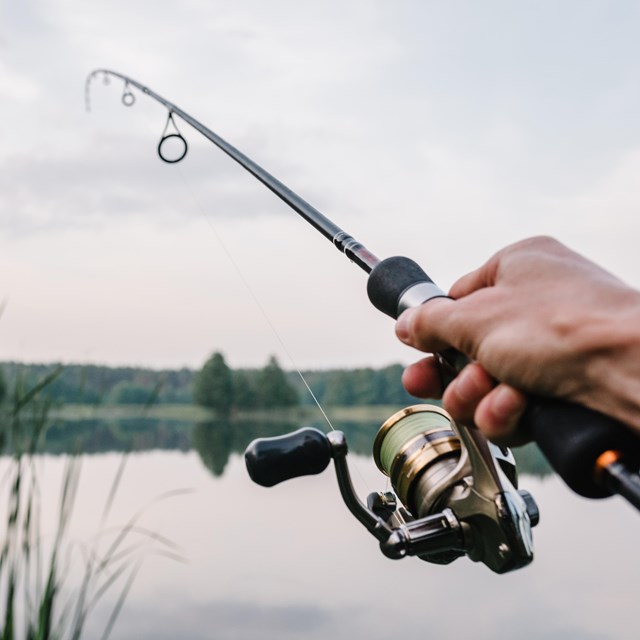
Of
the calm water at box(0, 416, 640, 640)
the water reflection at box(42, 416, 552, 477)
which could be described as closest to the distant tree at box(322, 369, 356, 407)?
the water reflection at box(42, 416, 552, 477)

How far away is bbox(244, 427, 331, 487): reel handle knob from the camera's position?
1.00 m

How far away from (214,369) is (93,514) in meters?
23.0

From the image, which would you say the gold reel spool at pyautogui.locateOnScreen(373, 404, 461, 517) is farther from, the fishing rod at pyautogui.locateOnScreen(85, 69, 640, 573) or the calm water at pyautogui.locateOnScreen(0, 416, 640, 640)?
the calm water at pyautogui.locateOnScreen(0, 416, 640, 640)

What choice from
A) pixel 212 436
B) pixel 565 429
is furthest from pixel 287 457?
pixel 212 436

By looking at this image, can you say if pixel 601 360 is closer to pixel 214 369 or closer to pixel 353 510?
pixel 353 510

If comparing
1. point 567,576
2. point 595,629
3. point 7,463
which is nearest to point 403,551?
point 7,463

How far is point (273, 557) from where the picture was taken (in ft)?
54.9

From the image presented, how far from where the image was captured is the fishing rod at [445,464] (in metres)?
0.76

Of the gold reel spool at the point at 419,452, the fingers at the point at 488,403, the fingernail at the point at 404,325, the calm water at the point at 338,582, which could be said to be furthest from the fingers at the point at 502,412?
the calm water at the point at 338,582

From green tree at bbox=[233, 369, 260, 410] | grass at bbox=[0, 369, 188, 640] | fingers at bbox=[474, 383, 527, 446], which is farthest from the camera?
green tree at bbox=[233, 369, 260, 410]

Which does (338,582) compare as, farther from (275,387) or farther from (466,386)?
(275,387)

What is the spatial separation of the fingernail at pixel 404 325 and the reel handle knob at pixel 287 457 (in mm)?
160

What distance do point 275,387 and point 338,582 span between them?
23.4 m

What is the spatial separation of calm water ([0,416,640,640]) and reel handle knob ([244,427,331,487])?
8.14 metres
